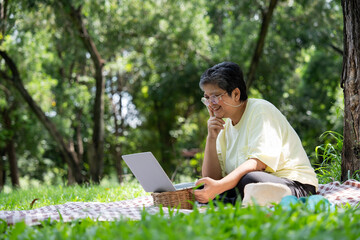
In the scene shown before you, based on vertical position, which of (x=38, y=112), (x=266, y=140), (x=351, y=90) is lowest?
(x=266, y=140)

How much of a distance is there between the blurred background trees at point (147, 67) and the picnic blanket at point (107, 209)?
5.12m

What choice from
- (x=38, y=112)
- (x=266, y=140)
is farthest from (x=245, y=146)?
(x=38, y=112)

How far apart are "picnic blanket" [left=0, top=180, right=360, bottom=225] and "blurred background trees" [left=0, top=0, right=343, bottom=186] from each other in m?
5.12

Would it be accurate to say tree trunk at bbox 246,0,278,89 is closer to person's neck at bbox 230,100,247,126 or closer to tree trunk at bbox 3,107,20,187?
person's neck at bbox 230,100,247,126

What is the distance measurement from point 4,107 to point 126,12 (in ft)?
18.1

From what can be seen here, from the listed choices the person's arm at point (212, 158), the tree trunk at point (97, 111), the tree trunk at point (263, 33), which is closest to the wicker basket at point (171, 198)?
the person's arm at point (212, 158)

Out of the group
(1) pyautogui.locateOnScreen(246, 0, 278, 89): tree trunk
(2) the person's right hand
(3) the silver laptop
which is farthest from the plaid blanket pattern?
(1) pyautogui.locateOnScreen(246, 0, 278, 89): tree trunk

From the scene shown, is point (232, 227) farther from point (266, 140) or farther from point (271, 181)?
point (266, 140)

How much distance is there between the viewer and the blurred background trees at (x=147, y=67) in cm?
1082

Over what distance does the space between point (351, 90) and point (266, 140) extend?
1610 millimetres

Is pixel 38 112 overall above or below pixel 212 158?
above

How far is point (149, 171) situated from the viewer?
3.55m

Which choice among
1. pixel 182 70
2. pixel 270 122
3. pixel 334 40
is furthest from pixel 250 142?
pixel 182 70

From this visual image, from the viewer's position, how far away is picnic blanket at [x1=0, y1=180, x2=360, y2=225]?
8.75 feet
